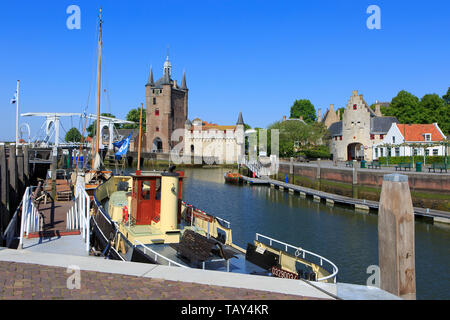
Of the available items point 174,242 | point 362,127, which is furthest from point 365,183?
point 362,127

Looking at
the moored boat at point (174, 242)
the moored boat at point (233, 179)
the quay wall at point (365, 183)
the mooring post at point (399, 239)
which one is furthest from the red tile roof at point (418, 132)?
the mooring post at point (399, 239)

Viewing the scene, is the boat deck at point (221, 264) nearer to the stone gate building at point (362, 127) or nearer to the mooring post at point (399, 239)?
the mooring post at point (399, 239)

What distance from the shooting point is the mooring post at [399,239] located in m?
5.77

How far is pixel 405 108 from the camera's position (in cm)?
7919

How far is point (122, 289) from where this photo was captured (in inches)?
237

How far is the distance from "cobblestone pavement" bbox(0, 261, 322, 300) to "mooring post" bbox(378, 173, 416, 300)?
1554 mm

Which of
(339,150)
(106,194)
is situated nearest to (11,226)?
(106,194)

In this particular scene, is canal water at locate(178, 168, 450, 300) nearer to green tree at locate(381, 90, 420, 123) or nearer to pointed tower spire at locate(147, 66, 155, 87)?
green tree at locate(381, 90, 420, 123)


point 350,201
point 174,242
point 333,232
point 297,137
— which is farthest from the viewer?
point 297,137

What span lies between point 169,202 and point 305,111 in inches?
4468

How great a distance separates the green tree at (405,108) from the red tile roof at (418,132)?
22345mm

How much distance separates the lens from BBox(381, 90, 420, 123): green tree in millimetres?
77875

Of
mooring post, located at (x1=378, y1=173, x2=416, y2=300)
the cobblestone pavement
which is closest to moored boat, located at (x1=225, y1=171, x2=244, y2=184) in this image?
the cobblestone pavement

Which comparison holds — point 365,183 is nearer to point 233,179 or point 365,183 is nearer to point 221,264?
point 233,179
